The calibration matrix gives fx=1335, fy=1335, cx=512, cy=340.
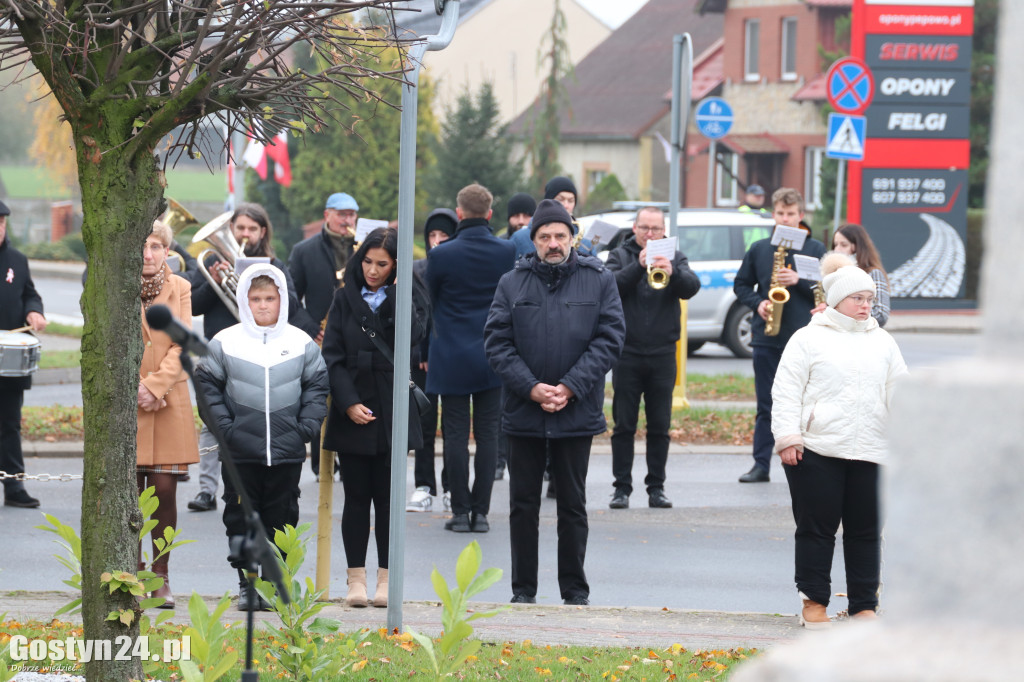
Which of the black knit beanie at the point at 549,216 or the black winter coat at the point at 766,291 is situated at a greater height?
the black knit beanie at the point at 549,216

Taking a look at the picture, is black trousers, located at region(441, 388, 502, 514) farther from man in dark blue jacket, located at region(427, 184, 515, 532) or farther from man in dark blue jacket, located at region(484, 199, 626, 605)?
man in dark blue jacket, located at region(484, 199, 626, 605)

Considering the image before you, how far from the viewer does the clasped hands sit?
22.9ft

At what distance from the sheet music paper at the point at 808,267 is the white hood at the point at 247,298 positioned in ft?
15.1

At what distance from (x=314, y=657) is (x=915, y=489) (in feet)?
10.4

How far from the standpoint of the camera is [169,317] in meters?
3.16

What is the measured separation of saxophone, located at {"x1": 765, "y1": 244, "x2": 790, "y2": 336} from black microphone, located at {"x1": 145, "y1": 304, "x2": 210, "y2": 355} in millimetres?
7286

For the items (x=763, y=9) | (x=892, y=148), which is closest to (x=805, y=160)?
(x=763, y=9)

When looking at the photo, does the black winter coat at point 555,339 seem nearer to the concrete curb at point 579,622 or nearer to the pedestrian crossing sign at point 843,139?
the concrete curb at point 579,622

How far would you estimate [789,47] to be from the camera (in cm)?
4547

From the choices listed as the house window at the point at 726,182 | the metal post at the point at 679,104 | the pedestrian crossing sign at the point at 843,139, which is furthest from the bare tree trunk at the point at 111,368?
the house window at the point at 726,182

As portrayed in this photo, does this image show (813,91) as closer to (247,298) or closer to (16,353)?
(16,353)

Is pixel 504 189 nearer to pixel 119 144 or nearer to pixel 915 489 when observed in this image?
pixel 119 144

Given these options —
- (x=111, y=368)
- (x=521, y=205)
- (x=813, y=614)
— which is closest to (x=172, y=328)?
(x=111, y=368)

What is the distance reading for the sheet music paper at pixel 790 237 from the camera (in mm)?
10008
